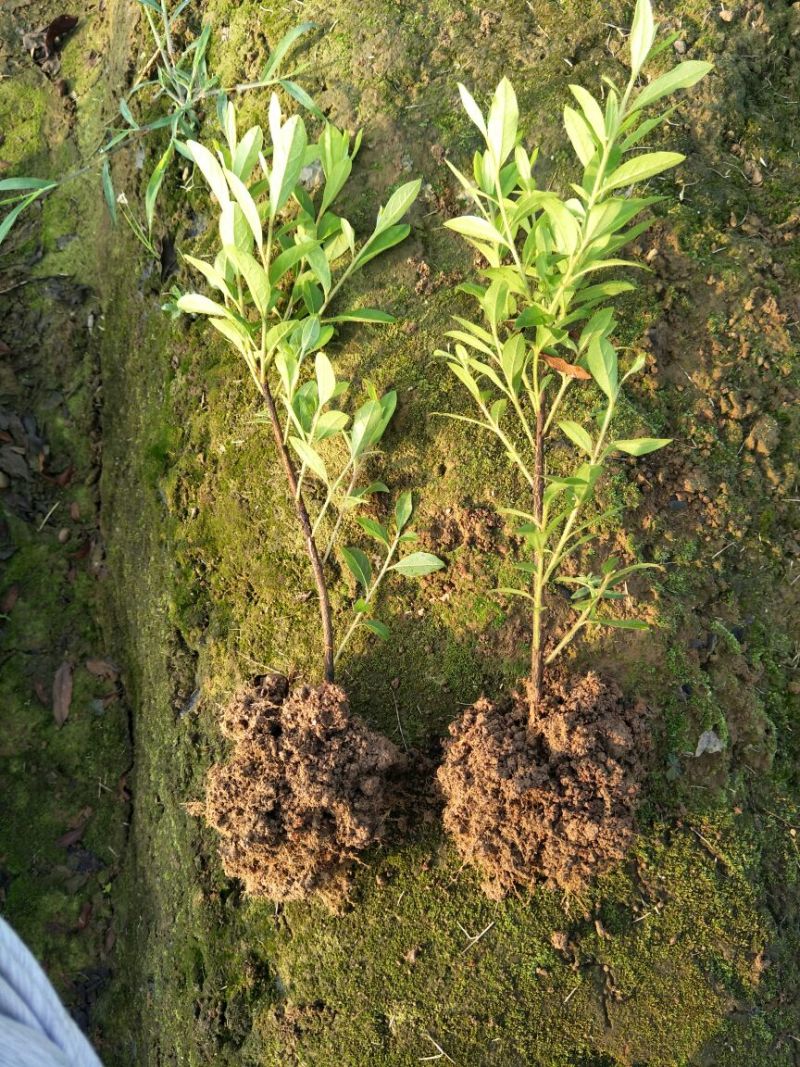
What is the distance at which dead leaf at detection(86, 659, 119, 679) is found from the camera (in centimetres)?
280

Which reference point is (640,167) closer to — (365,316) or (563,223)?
(563,223)

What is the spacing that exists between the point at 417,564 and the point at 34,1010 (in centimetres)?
131

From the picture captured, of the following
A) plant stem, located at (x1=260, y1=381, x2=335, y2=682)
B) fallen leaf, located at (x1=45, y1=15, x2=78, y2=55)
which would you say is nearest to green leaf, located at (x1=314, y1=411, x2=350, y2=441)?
plant stem, located at (x1=260, y1=381, x2=335, y2=682)

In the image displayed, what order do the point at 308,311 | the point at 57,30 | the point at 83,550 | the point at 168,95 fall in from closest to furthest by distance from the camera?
the point at 308,311 → the point at 168,95 → the point at 83,550 → the point at 57,30

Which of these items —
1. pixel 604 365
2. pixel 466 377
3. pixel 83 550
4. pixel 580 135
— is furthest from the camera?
pixel 83 550

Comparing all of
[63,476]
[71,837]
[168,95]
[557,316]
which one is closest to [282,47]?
[168,95]

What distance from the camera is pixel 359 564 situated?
7.06 ft

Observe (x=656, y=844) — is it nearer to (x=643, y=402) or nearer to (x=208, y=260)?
(x=643, y=402)

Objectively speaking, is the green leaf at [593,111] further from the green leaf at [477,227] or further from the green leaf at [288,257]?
the green leaf at [288,257]

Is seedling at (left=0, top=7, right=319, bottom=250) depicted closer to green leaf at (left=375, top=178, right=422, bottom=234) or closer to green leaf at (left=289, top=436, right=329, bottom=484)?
green leaf at (left=375, top=178, right=422, bottom=234)

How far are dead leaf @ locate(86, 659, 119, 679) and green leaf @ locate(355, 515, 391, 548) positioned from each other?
1229mm

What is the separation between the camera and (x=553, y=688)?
207cm

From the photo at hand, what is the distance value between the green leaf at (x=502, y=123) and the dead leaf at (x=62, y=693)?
2.21 metres

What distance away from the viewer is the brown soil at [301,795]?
2.00m
